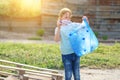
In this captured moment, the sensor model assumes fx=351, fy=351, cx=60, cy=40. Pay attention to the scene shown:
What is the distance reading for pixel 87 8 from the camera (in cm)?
1780

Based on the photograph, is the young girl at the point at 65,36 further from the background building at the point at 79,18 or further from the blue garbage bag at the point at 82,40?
the background building at the point at 79,18

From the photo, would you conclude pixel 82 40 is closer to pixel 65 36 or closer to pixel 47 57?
pixel 65 36

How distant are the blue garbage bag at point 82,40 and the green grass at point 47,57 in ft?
8.61

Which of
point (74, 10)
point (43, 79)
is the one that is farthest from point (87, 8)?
point (43, 79)

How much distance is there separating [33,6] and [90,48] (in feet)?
38.9

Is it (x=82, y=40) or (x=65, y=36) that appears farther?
(x=82, y=40)

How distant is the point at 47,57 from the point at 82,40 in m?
3.55

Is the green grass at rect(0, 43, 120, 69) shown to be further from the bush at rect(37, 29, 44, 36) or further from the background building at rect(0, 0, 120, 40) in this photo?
the background building at rect(0, 0, 120, 40)

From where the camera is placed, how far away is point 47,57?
930 centimetres

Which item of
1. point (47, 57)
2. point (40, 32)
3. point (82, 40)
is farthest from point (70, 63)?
point (40, 32)

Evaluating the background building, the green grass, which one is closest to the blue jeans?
the green grass

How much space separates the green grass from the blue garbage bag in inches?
103

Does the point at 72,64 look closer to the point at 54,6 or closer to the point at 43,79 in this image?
the point at 43,79

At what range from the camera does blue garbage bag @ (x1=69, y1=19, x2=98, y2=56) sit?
5.71m
